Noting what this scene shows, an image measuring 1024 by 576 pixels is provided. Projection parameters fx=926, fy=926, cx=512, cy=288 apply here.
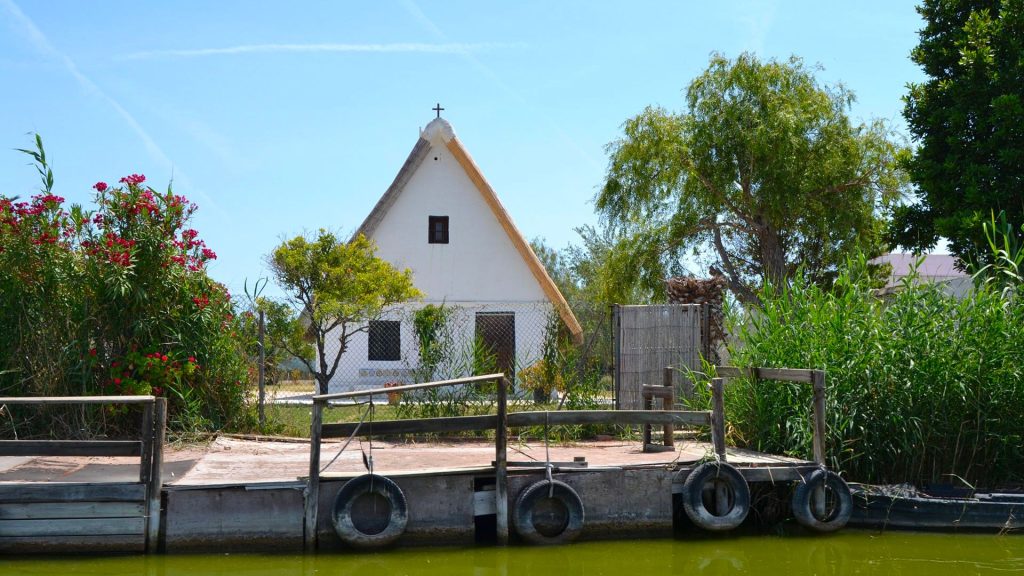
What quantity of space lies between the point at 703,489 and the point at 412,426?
265cm

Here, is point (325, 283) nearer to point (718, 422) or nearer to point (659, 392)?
point (659, 392)

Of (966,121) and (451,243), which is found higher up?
(966,121)

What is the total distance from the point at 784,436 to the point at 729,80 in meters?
14.0

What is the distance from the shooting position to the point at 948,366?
8852 millimetres

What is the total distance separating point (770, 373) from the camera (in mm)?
8875

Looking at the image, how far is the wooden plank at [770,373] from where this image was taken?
8.42 metres

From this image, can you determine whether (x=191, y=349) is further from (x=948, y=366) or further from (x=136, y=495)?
(x=948, y=366)

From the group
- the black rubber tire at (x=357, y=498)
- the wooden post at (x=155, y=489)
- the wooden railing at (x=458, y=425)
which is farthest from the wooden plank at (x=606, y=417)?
the wooden post at (x=155, y=489)

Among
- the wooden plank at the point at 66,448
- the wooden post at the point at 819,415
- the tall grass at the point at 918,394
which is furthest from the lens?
the tall grass at the point at 918,394

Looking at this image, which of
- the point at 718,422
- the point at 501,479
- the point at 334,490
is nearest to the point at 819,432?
the point at 718,422

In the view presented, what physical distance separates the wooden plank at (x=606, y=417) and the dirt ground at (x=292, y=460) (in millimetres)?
383

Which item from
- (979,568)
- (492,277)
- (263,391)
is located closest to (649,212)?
(492,277)

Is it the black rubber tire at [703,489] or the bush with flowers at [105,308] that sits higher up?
the bush with flowers at [105,308]

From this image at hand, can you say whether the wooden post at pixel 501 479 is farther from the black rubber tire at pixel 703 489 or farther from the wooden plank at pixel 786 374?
the wooden plank at pixel 786 374
